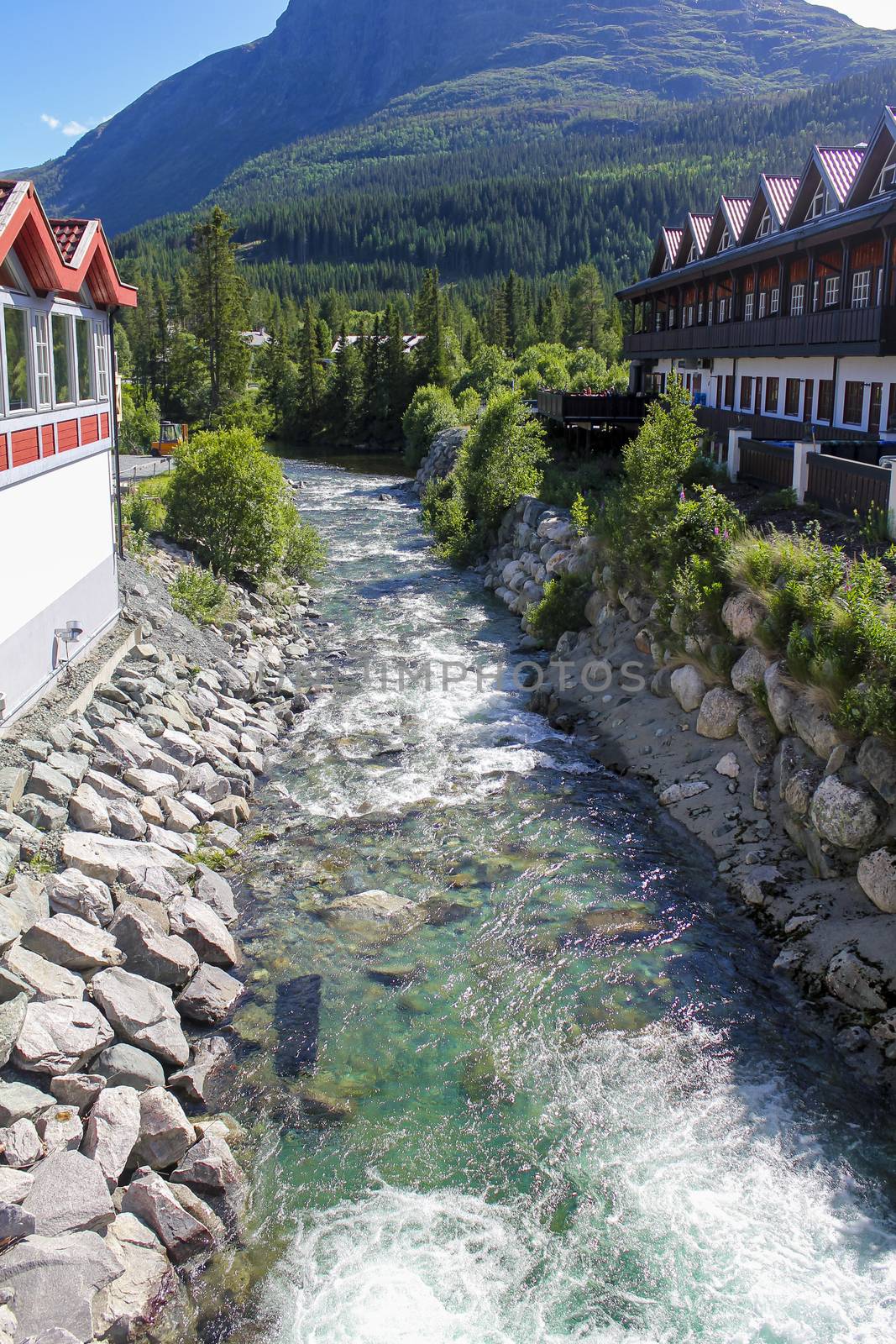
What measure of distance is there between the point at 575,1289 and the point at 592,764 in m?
11.5

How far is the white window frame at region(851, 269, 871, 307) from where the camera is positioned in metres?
27.4

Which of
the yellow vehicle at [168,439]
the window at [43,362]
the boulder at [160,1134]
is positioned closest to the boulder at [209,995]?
the boulder at [160,1134]

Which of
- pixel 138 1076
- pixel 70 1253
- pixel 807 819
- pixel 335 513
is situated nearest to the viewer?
pixel 70 1253

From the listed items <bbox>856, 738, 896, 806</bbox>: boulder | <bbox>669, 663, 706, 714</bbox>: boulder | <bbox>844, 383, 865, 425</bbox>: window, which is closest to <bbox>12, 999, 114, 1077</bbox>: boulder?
<bbox>856, 738, 896, 806</bbox>: boulder

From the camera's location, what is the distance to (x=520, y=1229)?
905 cm

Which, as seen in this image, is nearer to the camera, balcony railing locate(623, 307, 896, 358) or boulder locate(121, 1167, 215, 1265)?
boulder locate(121, 1167, 215, 1265)

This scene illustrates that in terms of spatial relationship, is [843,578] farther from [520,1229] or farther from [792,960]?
[520,1229]

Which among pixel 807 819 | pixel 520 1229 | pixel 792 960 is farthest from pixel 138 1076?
pixel 807 819

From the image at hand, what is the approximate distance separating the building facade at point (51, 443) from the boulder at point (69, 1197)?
6857 mm

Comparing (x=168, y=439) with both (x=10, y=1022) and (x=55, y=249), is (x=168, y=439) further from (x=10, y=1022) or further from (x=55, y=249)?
(x=10, y=1022)

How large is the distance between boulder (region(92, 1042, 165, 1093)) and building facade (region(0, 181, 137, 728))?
5534 millimetres

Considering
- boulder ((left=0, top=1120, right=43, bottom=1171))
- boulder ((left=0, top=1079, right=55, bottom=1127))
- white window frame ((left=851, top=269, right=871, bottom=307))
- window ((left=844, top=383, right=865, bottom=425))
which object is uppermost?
white window frame ((left=851, top=269, right=871, bottom=307))

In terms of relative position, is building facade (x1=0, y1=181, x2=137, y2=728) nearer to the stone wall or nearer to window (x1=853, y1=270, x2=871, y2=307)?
the stone wall

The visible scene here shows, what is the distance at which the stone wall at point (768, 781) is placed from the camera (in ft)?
39.7
